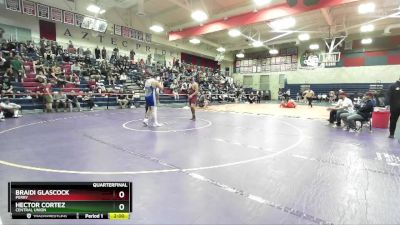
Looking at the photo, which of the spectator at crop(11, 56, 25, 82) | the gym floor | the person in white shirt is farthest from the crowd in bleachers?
the person in white shirt

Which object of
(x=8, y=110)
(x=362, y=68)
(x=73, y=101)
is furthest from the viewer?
(x=362, y=68)

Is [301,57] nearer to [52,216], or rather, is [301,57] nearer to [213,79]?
[213,79]

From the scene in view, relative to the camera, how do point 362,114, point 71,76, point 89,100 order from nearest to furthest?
point 362,114 → point 89,100 → point 71,76

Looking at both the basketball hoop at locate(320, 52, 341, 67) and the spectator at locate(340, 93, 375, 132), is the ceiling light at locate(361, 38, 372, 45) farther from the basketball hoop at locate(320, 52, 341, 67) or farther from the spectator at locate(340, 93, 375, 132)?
the spectator at locate(340, 93, 375, 132)

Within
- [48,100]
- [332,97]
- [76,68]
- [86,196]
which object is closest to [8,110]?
[48,100]

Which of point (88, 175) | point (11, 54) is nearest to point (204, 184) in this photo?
point (88, 175)

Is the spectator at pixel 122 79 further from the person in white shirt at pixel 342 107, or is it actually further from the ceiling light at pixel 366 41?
the ceiling light at pixel 366 41

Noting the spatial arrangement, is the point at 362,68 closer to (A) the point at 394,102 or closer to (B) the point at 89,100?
(A) the point at 394,102

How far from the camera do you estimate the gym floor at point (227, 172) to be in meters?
2.57
